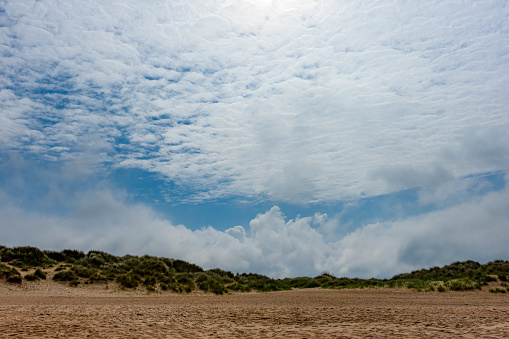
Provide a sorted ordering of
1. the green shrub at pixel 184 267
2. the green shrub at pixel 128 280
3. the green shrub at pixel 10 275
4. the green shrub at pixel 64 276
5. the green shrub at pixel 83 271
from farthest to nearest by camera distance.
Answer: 1. the green shrub at pixel 184 267
2. the green shrub at pixel 83 271
3. the green shrub at pixel 64 276
4. the green shrub at pixel 128 280
5. the green shrub at pixel 10 275

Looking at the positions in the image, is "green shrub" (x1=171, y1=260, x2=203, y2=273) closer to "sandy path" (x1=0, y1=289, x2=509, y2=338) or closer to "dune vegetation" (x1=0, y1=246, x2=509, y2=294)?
"dune vegetation" (x1=0, y1=246, x2=509, y2=294)

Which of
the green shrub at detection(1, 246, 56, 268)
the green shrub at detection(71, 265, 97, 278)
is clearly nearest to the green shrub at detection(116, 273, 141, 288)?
the green shrub at detection(71, 265, 97, 278)

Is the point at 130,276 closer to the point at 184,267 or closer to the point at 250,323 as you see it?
the point at 184,267

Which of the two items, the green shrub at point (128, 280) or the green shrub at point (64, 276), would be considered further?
the green shrub at point (64, 276)

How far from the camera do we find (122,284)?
97.4ft

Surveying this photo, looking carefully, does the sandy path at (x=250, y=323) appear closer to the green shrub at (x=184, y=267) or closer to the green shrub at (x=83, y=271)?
the green shrub at (x=83, y=271)

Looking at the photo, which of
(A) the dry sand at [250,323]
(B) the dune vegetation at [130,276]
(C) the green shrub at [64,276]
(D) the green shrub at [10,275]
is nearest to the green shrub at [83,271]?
(B) the dune vegetation at [130,276]

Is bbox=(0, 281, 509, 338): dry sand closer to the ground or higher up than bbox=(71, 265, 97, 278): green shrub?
closer to the ground

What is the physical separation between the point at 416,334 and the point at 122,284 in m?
23.2

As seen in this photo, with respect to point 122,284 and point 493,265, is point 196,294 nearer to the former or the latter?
point 122,284

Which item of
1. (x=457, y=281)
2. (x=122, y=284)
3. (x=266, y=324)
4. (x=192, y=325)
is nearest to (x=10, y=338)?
(x=192, y=325)

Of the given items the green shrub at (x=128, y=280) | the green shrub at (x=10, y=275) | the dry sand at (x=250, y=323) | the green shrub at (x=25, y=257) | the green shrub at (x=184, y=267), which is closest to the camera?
the dry sand at (x=250, y=323)

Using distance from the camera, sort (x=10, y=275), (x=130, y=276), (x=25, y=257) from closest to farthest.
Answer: (x=10, y=275)
(x=130, y=276)
(x=25, y=257)

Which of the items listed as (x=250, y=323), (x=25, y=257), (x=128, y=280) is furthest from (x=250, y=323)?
(x=25, y=257)
